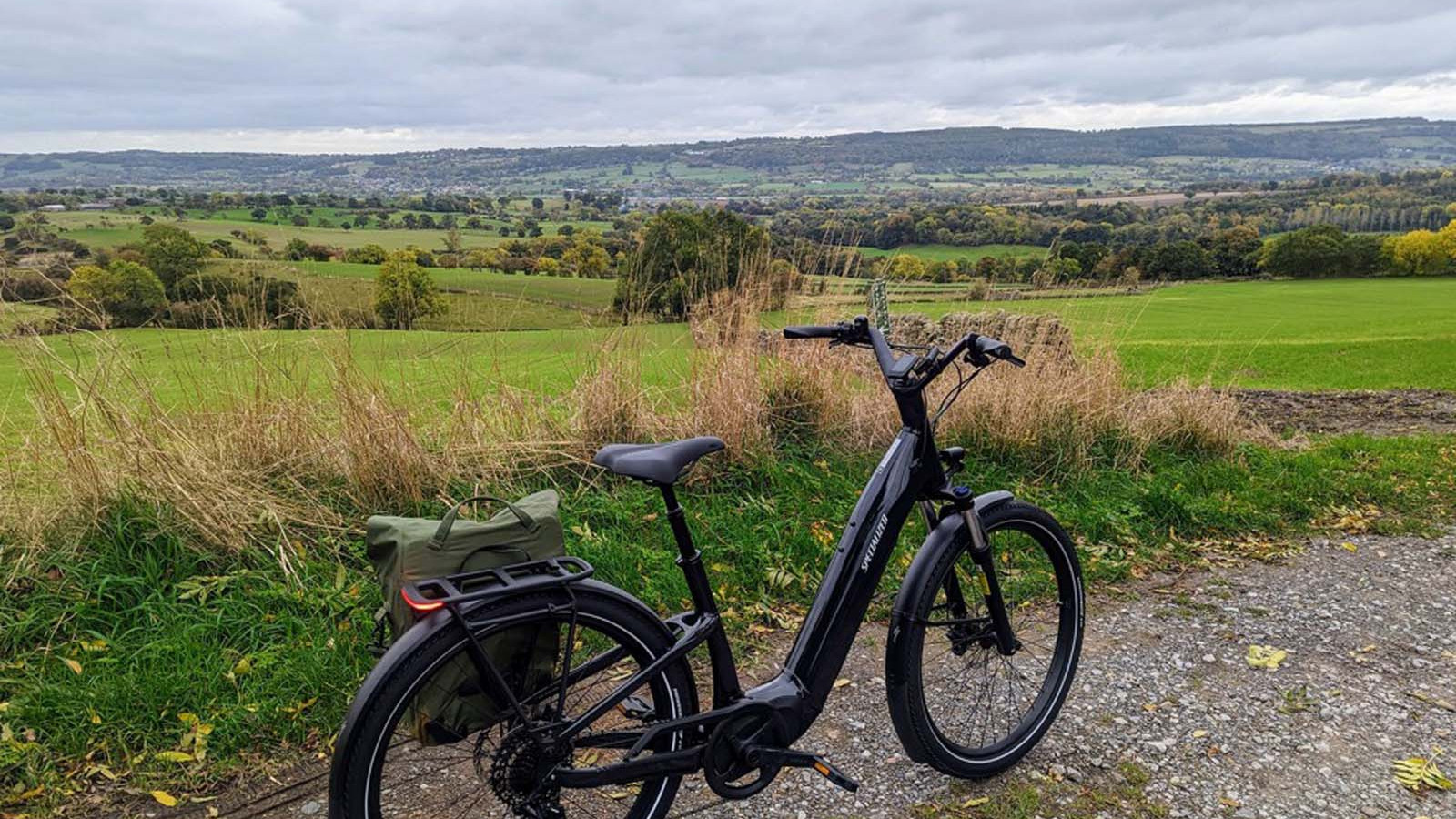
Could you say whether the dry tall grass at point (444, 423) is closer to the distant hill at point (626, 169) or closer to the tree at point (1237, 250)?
the distant hill at point (626, 169)

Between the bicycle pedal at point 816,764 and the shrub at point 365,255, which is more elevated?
the shrub at point 365,255

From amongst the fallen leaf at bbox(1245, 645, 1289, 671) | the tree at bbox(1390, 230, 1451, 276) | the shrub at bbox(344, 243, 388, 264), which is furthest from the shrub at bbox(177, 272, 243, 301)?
the tree at bbox(1390, 230, 1451, 276)

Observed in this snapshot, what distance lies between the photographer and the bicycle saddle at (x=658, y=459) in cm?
221

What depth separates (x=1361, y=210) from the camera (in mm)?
42875

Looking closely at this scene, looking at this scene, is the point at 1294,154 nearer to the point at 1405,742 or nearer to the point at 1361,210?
the point at 1361,210

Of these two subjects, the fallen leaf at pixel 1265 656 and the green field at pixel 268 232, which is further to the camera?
the green field at pixel 268 232

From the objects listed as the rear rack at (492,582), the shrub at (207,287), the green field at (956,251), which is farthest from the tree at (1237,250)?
the rear rack at (492,582)

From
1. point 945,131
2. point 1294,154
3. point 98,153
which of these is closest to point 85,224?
point 98,153

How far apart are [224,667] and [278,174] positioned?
419 inches

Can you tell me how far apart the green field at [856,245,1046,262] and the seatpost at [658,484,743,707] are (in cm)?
545

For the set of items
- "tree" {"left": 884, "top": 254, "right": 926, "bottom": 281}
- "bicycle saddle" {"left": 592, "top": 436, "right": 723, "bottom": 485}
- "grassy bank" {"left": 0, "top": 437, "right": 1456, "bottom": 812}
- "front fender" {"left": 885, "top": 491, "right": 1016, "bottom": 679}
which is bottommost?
"grassy bank" {"left": 0, "top": 437, "right": 1456, "bottom": 812}

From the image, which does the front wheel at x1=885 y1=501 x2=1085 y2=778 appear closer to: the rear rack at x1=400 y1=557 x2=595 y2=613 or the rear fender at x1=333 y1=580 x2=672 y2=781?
the rear rack at x1=400 y1=557 x2=595 y2=613

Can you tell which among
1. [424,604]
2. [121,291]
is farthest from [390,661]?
[121,291]

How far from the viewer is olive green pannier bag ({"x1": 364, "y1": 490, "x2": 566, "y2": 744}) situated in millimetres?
2082
